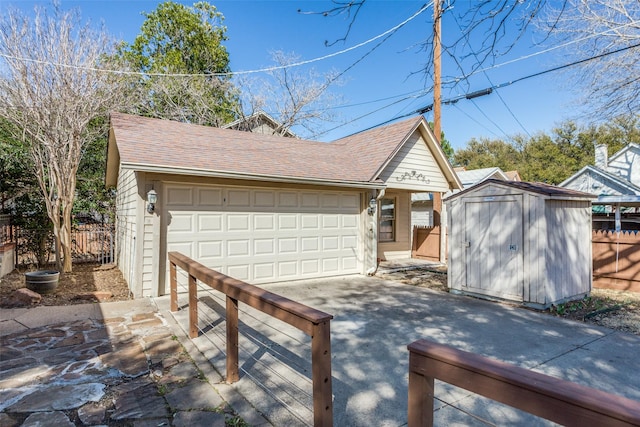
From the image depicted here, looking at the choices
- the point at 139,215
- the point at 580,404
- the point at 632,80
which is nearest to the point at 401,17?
the point at 580,404

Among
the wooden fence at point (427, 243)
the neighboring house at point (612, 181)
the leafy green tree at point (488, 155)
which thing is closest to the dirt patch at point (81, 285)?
the wooden fence at point (427, 243)

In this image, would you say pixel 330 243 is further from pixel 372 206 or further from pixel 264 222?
pixel 264 222

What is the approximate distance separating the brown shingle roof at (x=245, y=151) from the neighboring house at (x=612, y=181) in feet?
29.6

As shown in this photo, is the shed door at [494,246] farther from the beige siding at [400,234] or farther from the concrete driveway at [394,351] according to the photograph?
the beige siding at [400,234]

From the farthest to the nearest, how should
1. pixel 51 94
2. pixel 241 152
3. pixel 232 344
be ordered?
pixel 51 94, pixel 241 152, pixel 232 344

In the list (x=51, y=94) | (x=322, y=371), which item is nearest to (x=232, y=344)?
(x=322, y=371)

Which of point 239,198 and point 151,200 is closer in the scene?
point 151,200

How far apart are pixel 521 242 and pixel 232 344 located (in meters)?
4.99

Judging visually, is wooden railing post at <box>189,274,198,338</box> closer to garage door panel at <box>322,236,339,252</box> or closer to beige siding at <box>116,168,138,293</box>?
beige siding at <box>116,168,138,293</box>

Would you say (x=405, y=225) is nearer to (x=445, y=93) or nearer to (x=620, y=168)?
(x=445, y=93)

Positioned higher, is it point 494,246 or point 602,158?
point 602,158

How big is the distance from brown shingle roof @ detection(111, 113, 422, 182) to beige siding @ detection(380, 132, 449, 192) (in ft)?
1.72

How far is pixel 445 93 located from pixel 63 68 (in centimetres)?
978

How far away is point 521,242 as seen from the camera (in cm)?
605
